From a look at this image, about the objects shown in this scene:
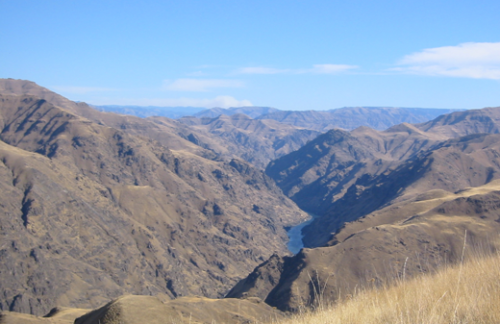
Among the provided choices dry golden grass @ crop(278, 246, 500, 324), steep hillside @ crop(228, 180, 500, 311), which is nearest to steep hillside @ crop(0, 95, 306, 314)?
steep hillside @ crop(228, 180, 500, 311)

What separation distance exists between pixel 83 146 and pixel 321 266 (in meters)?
136

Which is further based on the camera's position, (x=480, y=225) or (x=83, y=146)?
(x=83, y=146)

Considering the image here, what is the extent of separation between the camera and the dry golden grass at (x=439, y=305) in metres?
8.95

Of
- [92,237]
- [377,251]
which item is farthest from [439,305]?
[92,237]

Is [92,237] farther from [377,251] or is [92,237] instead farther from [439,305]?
[439,305]

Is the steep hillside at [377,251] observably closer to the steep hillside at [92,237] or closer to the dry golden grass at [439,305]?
the steep hillside at [92,237]

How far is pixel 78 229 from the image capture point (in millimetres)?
140125

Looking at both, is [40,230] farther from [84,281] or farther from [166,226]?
[166,226]

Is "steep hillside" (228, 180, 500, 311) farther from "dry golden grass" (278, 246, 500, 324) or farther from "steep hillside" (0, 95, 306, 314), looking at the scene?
"dry golden grass" (278, 246, 500, 324)

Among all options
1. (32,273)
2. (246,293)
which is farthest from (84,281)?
(246,293)

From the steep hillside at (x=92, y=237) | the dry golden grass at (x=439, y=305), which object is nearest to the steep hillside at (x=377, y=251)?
the steep hillside at (x=92, y=237)

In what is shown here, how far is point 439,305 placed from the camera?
9477 mm

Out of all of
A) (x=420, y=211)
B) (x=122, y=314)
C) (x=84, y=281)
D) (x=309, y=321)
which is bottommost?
(x=84, y=281)

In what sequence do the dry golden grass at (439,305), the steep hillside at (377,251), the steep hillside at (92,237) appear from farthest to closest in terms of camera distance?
the steep hillside at (92,237)
the steep hillside at (377,251)
the dry golden grass at (439,305)
